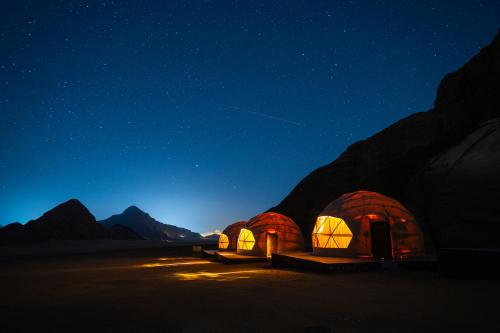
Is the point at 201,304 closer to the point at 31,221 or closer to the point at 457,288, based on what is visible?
the point at 457,288

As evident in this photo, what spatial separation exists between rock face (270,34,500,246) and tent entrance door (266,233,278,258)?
874 centimetres

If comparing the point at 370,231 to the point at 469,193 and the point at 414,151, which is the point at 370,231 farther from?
the point at 414,151

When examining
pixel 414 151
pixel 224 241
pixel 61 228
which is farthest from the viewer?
pixel 61 228

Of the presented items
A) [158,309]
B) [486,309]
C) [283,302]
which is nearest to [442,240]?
[486,309]

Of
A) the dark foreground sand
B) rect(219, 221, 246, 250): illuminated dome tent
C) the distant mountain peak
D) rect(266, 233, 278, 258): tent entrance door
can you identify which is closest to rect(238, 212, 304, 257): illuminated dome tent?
rect(266, 233, 278, 258): tent entrance door

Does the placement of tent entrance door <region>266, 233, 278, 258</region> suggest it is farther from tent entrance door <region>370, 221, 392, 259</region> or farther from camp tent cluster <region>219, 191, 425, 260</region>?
tent entrance door <region>370, 221, 392, 259</region>

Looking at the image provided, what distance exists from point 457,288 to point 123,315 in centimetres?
793

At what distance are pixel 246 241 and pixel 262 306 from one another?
14.2 m

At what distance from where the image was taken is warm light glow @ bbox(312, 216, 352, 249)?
1533 centimetres

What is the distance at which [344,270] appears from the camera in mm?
12133

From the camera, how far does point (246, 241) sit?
67.5 ft

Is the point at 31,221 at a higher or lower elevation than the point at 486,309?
higher

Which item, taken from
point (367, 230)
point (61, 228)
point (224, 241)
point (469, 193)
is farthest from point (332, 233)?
point (61, 228)

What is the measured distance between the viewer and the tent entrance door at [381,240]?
14.9 metres
